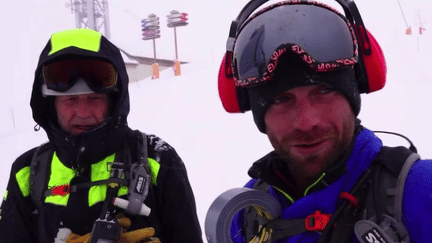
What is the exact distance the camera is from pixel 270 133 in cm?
152

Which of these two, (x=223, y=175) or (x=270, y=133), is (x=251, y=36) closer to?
(x=270, y=133)

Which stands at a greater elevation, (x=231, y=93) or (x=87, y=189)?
(x=231, y=93)

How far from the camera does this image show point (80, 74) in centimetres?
258

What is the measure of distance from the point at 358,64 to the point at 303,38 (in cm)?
31

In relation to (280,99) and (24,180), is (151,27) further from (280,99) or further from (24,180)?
(280,99)

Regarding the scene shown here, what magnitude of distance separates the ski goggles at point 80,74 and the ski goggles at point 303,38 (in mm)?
1372

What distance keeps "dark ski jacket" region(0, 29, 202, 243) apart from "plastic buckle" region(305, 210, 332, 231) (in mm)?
1212

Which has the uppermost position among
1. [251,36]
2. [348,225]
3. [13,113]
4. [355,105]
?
[251,36]

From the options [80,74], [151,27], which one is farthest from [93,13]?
[80,74]

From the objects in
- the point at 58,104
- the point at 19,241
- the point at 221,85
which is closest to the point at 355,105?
the point at 221,85

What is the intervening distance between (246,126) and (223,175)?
3.06 m

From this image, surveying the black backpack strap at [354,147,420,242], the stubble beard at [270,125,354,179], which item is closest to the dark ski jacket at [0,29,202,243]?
the stubble beard at [270,125,354,179]

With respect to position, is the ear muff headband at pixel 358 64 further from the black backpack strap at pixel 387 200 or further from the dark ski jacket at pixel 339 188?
the black backpack strap at pixel 387 200

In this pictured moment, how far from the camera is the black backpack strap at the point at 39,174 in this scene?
95.0 inches
